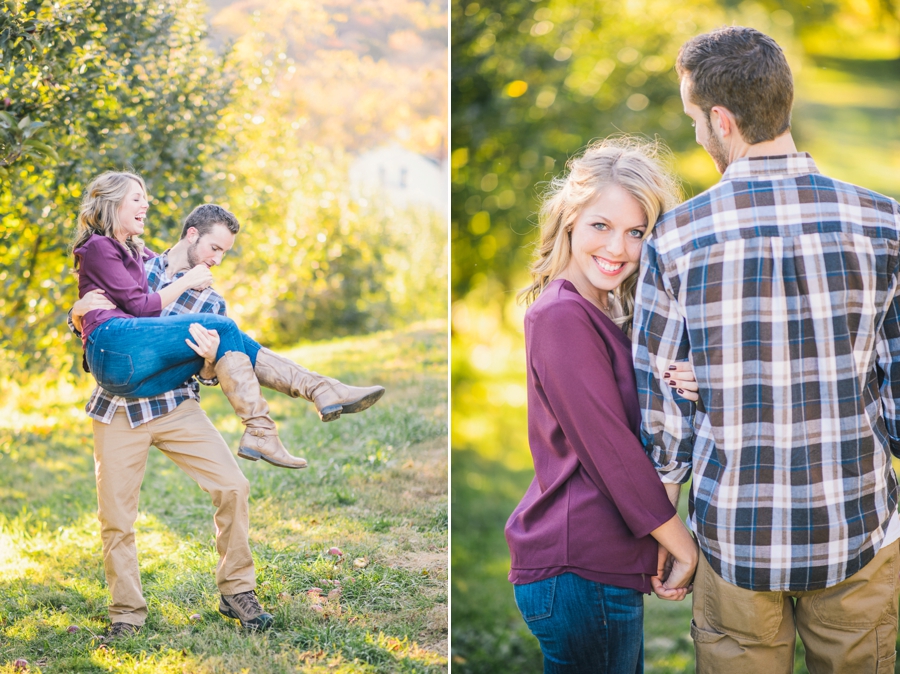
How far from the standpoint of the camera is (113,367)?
2586 millimetres

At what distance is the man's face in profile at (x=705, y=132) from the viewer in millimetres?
1967

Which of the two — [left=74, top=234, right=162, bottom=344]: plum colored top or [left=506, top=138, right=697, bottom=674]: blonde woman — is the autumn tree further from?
[left=506, top=138, right=697, bottom=674]: blonde woman

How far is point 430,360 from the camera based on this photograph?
21.1 feet

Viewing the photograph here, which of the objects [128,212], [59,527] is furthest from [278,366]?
[59,527]

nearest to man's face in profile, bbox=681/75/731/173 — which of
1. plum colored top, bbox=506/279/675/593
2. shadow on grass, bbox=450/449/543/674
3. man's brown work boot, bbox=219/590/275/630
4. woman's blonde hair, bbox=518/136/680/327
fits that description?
woman's blonde hair, bbox=518/136/680/327

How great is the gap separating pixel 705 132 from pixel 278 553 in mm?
2403

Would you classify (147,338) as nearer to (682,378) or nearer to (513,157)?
(682,378)

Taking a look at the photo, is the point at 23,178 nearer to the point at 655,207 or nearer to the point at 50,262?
the point at 50,262

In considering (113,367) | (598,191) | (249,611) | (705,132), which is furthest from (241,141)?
(705,132)

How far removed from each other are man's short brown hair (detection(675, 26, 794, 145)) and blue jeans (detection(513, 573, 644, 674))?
3.69ft

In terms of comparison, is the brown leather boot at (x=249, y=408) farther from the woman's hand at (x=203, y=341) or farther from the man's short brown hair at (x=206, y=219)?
the man's short brown hair at (x=206, y=219)

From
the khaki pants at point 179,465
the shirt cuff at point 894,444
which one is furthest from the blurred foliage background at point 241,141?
the shirt cuff at point 894,444

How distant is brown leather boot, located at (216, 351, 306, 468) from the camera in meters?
2.69

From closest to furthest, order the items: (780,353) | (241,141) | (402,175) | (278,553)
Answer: (780,353), (278,553), (241,141), (402,175)
